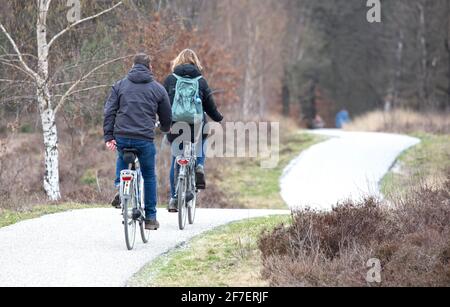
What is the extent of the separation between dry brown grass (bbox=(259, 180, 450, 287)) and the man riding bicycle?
66.0 inches

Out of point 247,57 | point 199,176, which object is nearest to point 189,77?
point 199,176

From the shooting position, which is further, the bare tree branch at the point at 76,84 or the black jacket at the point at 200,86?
the bare tree branch at the point at 76,84

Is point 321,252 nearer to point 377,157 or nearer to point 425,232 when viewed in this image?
A: point 425,232

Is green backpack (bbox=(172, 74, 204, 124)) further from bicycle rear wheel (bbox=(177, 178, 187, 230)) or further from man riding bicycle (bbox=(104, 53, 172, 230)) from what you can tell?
man riding bicycle (bbox=(104, 53, 172, 230))

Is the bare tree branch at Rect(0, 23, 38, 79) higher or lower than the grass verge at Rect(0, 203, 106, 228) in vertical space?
higher

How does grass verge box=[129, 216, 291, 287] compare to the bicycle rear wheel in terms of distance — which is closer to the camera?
grass verge box=[129, 216, 291, 287]

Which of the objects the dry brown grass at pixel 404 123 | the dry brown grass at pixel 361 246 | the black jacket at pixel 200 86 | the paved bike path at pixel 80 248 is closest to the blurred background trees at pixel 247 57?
the black jacket at pixel 200 86

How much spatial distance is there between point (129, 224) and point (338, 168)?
15.8 m

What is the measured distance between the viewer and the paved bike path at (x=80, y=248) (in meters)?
8.66

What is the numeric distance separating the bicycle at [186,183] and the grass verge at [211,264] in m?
0.51

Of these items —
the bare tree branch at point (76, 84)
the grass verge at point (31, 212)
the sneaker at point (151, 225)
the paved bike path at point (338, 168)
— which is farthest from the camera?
the paved bike path at point (338, 168)

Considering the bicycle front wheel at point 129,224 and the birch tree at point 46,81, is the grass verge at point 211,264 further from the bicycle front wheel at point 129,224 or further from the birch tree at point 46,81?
the birch tree at point 46,81

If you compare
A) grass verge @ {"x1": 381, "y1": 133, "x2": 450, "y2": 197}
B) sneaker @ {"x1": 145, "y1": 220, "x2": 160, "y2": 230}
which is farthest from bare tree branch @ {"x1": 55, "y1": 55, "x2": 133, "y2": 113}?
sneaker @ {"x1": 145, "y1": 220, "x2": 160, "y2": 230}

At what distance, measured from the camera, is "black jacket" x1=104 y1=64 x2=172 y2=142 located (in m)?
10.1
